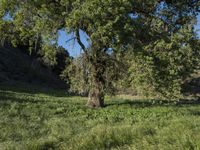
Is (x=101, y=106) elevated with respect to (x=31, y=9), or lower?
lower

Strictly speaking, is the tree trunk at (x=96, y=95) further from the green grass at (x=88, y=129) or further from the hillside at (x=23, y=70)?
the hillside at (x=23, y=70)

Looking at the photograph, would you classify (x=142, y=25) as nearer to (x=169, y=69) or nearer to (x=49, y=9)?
(x=169, y=69)

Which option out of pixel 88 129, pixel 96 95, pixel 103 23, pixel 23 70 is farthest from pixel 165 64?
pixel 23 70

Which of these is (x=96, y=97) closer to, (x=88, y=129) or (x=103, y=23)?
(x=103, y=23)

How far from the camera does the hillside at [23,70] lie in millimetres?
52250

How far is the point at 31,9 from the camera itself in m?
21.4

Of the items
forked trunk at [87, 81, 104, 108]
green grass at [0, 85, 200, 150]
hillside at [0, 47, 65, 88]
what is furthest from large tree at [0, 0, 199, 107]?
hillside at [0, 47, 65, 88]

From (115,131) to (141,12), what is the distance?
10.3m

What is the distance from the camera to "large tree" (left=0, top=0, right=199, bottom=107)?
18844 mm

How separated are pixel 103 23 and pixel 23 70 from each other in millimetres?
39463

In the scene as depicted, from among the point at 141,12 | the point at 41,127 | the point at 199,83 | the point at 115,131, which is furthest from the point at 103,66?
the point at 199,83

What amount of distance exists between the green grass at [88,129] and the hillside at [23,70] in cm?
3152

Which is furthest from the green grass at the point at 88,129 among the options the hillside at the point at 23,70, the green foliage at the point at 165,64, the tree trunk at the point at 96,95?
the hillside at the point at 23,70

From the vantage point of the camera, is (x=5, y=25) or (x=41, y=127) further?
(x=5, y=25)
